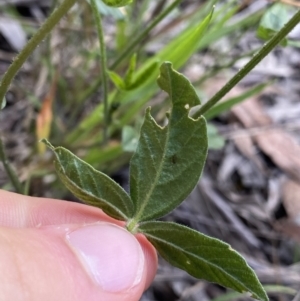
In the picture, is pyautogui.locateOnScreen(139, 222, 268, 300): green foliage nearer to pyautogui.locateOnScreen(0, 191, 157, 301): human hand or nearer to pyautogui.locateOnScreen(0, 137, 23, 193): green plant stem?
pyautogui.locateOnScreen(0, 191, 157, 301): human hand

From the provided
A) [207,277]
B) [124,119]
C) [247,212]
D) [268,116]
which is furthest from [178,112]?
[268,116]

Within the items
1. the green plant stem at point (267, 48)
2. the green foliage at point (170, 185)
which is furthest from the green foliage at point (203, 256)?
the green plant stem at point (267, 48)

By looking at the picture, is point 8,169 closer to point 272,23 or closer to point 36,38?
point 36,38

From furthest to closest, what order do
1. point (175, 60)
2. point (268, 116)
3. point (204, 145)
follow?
point (268, 116)
point (175, 60)
point (204, 145)

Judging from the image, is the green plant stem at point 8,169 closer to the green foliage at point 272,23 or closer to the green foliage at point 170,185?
the green foliage at point 170,185

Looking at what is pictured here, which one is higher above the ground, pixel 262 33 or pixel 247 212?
pixel 262 33

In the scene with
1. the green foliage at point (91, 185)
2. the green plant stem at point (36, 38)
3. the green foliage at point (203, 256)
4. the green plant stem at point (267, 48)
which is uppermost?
the green plant stem at point (36, 38)

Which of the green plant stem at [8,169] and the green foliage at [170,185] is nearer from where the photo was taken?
the green foliage at [170,185]

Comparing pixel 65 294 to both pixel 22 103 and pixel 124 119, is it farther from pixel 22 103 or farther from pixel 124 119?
pixel 22 103
